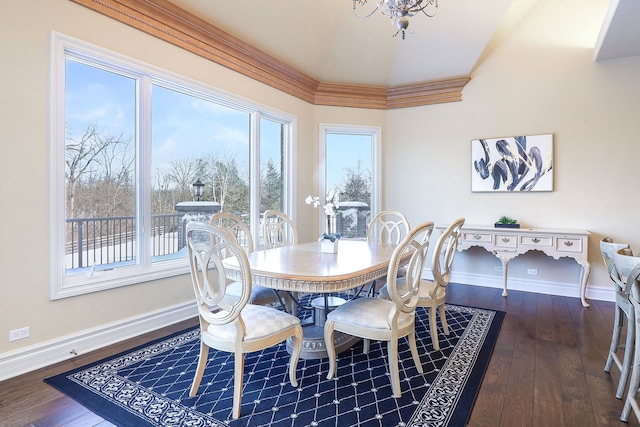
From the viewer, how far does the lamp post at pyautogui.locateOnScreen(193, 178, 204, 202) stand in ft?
12.3

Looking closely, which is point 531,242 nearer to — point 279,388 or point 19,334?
point 279,388

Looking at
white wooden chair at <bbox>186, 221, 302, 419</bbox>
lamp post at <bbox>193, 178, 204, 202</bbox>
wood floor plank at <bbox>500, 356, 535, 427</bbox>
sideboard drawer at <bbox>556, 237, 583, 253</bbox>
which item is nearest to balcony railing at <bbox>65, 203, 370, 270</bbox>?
lamp post at <bbox>193, 178, 204, 202</bbox>

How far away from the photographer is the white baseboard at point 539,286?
14.0 feet

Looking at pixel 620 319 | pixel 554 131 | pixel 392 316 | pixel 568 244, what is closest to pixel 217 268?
pixel 392 316

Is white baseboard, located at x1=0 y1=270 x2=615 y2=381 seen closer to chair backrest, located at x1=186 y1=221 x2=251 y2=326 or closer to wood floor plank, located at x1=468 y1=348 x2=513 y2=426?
chair backrest, located at x1=186 y1=221 x2=251 y2=326

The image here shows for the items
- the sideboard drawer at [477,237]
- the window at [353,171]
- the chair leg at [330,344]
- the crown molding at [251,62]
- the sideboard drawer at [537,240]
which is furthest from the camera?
the window at [353,171]

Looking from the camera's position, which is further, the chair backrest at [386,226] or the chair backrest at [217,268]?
the chair backrest at [386,226]

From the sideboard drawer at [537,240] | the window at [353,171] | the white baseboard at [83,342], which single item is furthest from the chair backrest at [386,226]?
the white baseboard at [83,342]

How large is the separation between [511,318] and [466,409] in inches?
77.8

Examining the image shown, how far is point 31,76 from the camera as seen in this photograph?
2.38 m

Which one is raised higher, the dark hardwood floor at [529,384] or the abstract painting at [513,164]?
the abstract painting at [513,164]

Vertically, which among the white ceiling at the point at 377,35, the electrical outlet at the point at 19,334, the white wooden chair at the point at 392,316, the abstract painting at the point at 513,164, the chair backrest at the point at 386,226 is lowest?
the electrical outlet at the point at 19,334

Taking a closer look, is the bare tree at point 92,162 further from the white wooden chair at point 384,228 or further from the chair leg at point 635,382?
the chair leg at point 635,382

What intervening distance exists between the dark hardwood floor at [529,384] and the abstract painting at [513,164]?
6.14ft
